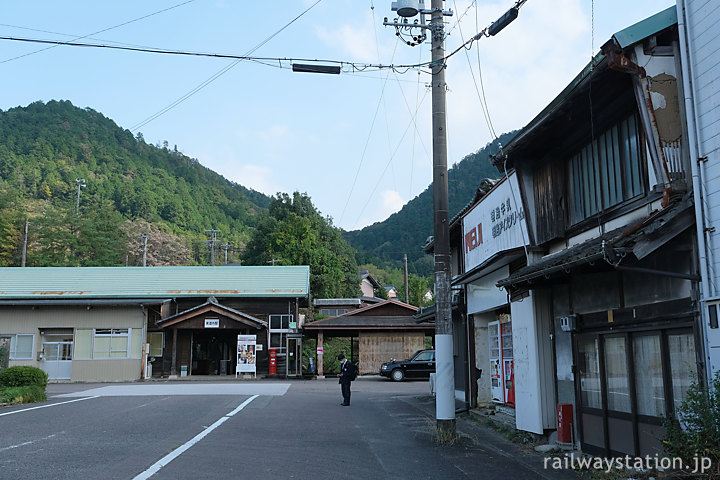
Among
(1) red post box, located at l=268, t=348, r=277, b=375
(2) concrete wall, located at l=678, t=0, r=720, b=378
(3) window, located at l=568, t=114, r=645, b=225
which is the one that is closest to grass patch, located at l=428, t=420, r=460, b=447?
(3) window, located at l=568, t=114, r=645, b=225

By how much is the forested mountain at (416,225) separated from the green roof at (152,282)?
12.1 metres

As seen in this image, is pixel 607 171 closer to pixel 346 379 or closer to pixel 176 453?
pixel 176 453

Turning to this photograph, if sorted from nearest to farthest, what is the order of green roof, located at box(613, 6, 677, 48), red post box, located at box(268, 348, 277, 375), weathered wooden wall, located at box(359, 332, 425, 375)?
green roof, located at box(613, 6, 677, 48) → red post box, located at box(268, 348, 277, 375) → weathered wooden wall, located at box(359, 332, 425, 375)

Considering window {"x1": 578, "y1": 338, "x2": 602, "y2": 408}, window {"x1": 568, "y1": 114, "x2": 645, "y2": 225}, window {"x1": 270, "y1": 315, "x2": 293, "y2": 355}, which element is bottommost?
window {"x1": 578, "y1": 338, "x2": 602, "y2": 408}

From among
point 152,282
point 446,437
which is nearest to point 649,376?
point 446,437

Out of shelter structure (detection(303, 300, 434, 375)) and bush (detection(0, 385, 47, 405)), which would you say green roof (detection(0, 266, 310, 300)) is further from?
bush (detection(0, 385, 47, 405))

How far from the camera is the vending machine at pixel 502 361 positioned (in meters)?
14.3

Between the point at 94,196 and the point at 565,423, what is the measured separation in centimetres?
9130

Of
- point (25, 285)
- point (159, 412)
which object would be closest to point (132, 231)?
point (25, 285)

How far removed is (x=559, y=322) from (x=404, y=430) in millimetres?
4331

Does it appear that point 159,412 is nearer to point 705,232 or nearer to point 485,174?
point 705,232

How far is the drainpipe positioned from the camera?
6742mm

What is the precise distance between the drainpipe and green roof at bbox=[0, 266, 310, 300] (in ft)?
101

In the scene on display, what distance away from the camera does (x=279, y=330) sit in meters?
36.2
